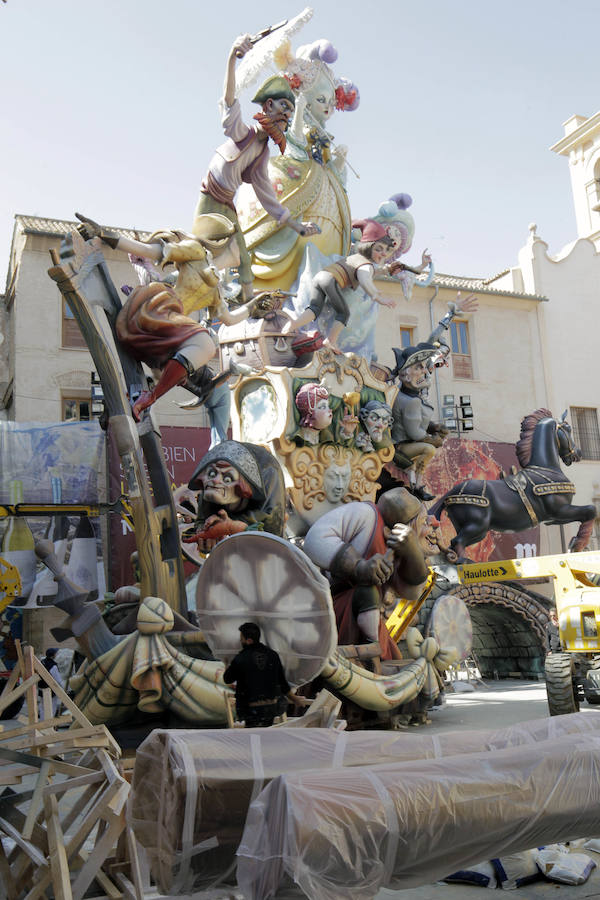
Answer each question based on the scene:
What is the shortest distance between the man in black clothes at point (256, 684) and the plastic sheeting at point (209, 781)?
1.21m

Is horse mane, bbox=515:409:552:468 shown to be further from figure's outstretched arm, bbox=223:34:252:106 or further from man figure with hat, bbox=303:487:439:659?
figure's outstretched arm, bbox=223:34:252:106

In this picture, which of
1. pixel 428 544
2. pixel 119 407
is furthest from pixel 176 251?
pixel 428 544

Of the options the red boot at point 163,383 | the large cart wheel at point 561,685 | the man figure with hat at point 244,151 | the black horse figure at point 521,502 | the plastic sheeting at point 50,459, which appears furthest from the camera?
the plastic sheeting at point 50,459

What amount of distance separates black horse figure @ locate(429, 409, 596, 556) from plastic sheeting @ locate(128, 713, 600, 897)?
11.2m

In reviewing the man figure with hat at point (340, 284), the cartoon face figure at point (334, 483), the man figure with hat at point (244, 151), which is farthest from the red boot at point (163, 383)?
the man figure with hat at point (340, 284)

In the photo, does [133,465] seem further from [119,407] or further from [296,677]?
[296,677]

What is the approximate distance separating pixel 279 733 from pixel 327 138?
30.3 ft

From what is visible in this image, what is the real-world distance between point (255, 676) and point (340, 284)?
649cm

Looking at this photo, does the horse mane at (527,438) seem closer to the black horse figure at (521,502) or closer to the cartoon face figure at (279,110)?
the black horse figure at (521,502)

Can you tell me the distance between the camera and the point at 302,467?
31.7 ft

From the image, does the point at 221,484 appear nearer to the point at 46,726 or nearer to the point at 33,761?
the point at 46,726

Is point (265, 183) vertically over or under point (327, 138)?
under

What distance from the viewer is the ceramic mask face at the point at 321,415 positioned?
954 cm

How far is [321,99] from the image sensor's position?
11180mm
